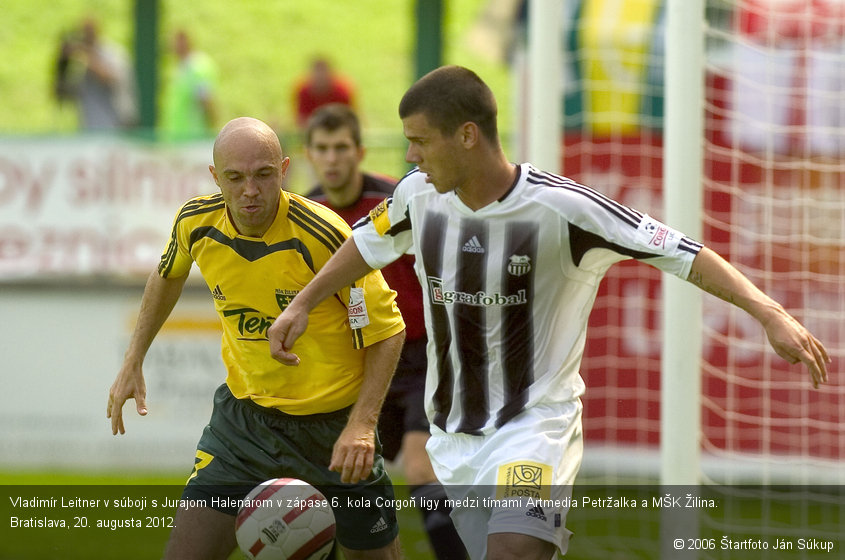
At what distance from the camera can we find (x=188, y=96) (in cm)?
1230

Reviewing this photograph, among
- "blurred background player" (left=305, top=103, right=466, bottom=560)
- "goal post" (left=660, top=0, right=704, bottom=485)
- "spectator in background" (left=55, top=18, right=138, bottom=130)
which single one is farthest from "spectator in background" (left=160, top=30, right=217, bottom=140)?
"goal post" (left=660, top=0, right=704, bottom=485)

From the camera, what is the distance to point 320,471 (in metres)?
4.57

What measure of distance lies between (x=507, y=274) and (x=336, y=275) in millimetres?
594

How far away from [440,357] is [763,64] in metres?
5.26

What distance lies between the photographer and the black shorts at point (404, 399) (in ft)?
19.6

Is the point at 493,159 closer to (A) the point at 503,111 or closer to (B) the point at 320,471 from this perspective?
(B) the point at 320,471

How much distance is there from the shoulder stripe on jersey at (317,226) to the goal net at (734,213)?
425cm

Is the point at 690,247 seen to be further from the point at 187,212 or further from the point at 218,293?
the point at 187,212

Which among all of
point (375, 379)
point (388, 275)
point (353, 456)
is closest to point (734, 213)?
point (388, 275)

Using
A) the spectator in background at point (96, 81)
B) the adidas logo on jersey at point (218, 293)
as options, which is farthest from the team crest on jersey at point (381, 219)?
the spectator in background at point (96, 81)

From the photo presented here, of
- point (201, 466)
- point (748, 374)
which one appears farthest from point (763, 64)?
point (201, 466)

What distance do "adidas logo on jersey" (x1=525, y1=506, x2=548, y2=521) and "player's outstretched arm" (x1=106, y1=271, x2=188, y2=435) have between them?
1.49 m

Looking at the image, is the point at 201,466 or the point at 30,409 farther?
the point at 30,409

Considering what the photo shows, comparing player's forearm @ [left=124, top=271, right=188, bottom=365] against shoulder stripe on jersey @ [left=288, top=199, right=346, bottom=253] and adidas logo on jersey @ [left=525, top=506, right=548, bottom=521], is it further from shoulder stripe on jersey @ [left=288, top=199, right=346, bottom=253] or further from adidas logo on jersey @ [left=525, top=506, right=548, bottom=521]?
adidas logo on jersey @ [left=525, top=506, right=548, bottom=521]
